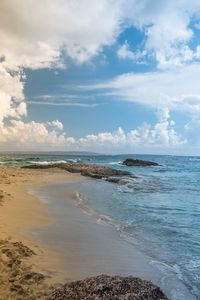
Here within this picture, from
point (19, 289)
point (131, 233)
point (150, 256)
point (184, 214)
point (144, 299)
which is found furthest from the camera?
point (184, 214)

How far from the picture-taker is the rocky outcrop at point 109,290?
5668mm

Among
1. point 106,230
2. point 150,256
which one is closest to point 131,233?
point 106,230

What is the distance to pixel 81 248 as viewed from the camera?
34.0ft

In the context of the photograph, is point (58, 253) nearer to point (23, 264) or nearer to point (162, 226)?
point (23, 264)

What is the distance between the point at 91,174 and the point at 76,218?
1100 inches

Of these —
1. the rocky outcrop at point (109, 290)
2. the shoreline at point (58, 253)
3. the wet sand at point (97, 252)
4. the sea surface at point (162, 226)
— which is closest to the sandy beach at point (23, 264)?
the shoreline at point (58, 253)

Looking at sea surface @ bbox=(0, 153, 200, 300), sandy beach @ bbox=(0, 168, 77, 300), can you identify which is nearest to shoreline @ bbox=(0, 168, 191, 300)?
sandy beach @ bbox=(0, 168, 77, 300)

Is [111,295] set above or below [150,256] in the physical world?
above

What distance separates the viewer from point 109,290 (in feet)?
19.1

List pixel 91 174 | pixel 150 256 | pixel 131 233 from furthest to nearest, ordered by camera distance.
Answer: pixel 91 174 → pixel 131 233 → pixel 150 256

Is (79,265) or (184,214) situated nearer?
(79,265)

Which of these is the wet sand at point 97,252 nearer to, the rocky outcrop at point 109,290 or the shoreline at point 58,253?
the shoreline at point 58,253

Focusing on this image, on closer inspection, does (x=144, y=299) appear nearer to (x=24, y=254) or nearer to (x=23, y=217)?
(x=24, y=254)

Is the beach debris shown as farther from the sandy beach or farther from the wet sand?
the wet sand
